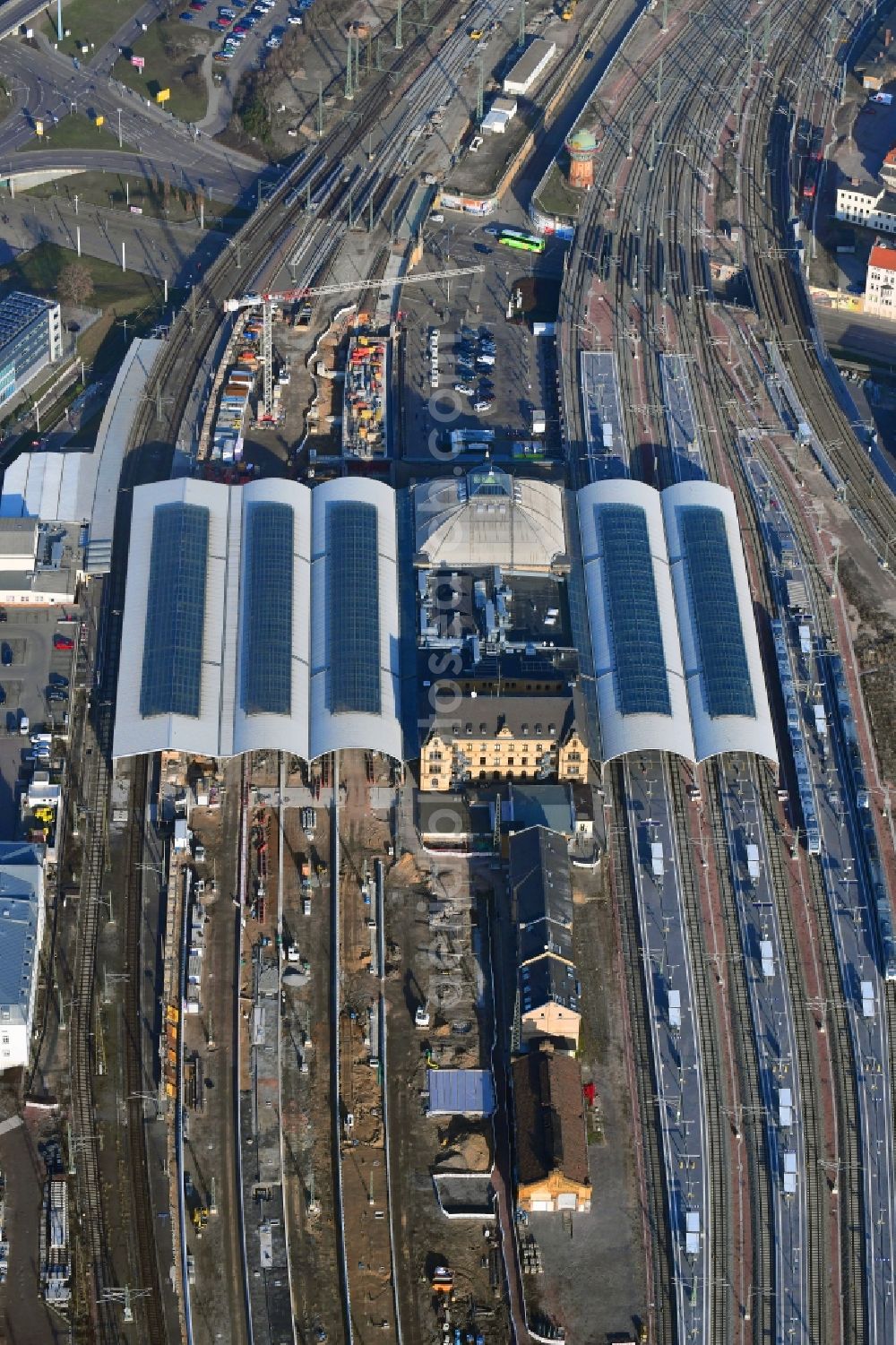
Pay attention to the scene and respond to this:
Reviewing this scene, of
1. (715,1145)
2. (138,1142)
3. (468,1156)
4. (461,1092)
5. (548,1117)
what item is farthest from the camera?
(461,1092)

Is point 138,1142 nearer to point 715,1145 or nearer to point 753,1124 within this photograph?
point 715,1145

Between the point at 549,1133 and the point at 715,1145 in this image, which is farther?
the point at 715,1145

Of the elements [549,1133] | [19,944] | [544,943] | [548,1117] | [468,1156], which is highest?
[19,944]

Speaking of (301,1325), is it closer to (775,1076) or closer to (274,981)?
(274,981)

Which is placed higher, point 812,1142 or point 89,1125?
point 89,1125

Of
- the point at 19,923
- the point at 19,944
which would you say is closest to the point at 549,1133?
the point at 19,944

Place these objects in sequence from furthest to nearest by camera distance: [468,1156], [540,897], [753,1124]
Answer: [540,897] → [753,1124] → [468,1156]

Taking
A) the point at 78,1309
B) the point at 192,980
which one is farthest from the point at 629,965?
the point at 78,1309
